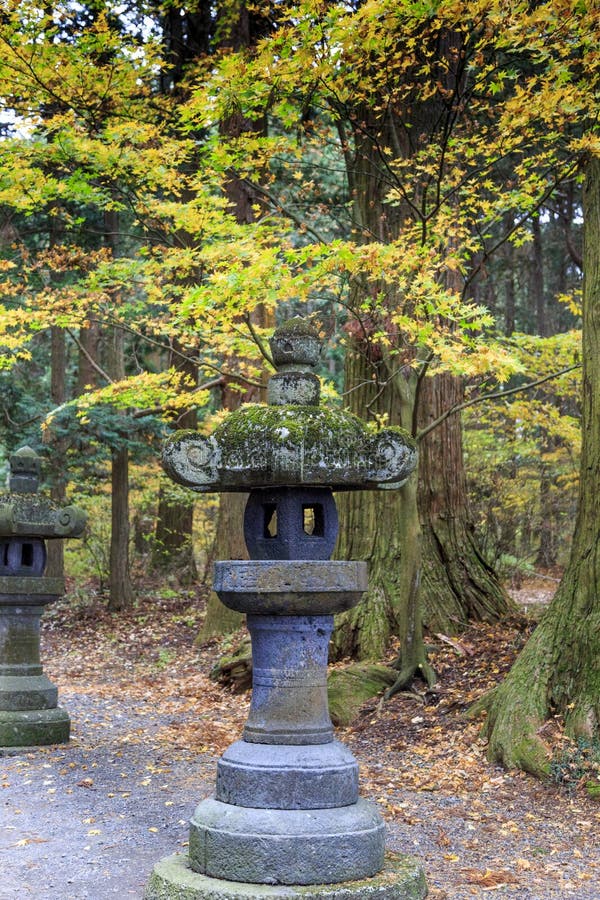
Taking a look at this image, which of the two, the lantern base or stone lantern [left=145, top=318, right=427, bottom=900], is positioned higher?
stone lantern [left=145, top=318, right=427, bottom=900]

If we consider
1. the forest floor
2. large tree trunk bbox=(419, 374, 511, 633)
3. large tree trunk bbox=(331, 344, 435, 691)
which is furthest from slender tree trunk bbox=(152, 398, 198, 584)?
large tree trunk bbox=(419, 374, 511, 633)

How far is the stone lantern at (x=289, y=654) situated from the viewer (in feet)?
14.5

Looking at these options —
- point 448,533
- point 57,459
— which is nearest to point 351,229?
point 448,533

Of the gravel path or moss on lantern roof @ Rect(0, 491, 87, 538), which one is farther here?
moss on lantern roof @ Rect(0, 491, 87, 538)

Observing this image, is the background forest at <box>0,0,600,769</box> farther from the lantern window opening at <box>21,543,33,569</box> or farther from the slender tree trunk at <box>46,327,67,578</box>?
the lantern window opening at <box>21,543,33,569</box>

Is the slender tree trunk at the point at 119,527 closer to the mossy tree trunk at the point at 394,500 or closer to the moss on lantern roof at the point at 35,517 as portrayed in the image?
the mossy tree trunk at the point at 394,500

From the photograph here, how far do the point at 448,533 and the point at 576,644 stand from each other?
3966mm

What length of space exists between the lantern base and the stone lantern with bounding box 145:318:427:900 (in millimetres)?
4328

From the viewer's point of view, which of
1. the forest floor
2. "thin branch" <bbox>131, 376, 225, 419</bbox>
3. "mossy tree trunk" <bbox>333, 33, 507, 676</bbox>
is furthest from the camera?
"thin branch" <bbox>131, 376, 225, 419</bbox>

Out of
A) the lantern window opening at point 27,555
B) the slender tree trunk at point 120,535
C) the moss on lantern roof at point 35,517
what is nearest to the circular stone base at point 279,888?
the moss on lantern roof at point 35,517

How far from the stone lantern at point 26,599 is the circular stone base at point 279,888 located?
4472 millimetres

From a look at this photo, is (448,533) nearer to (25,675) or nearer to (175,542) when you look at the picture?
(25,675)

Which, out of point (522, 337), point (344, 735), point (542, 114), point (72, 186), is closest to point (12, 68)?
point (72, 186)

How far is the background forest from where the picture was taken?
7.98 meters
